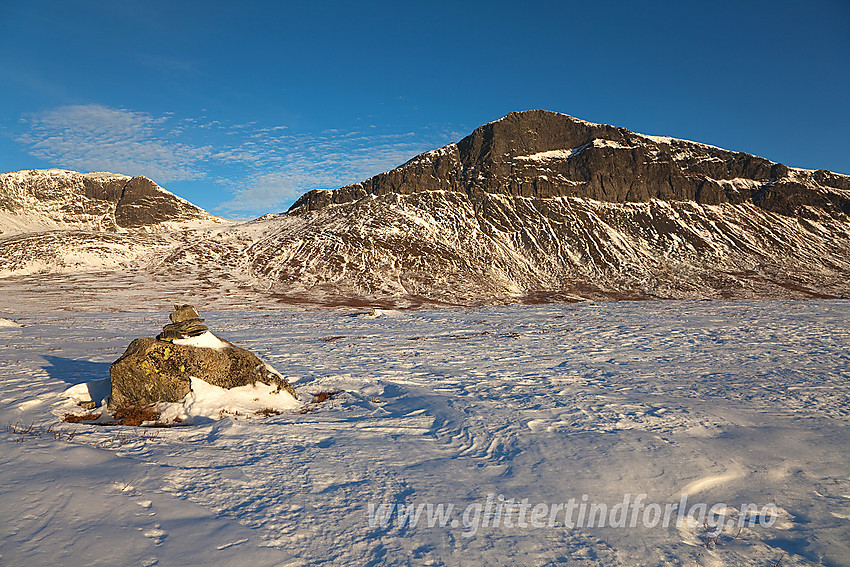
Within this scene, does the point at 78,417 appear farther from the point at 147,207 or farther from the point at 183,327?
the point at 147,207

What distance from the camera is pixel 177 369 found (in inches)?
429

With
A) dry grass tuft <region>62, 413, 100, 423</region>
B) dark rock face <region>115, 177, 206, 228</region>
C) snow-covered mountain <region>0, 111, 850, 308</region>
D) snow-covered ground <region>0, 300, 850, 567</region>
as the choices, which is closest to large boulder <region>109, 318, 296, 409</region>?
dry grass tuft <region>62, 413, 100, 423</region>

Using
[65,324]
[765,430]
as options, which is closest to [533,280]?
[65,324]

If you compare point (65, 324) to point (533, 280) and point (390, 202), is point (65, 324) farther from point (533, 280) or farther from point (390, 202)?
point (390, 202)

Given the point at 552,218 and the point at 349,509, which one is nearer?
the point at 349,509

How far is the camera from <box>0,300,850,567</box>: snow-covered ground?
514 centimetres

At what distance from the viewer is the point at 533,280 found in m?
108

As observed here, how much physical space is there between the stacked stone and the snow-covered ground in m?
2.16

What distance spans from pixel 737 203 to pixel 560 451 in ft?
562

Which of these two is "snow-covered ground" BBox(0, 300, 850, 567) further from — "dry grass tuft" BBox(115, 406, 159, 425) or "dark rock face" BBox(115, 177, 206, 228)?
"dark rock face" BBox(115, 177, 206, 228)

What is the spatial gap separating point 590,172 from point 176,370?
15791 centimetres

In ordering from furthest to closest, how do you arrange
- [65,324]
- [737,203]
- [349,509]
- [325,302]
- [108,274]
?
[737,203]
[108,274]
[325,302]
[65,324]
[349,509]

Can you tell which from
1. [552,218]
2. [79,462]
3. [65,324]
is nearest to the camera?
[79,462]

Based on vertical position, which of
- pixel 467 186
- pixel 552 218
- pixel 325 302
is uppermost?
pixel 467 186
